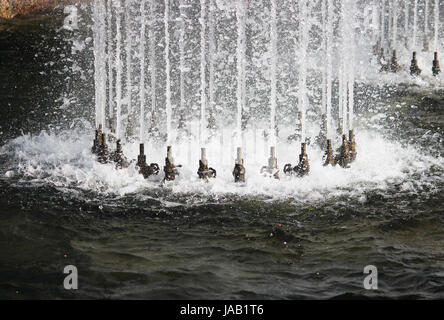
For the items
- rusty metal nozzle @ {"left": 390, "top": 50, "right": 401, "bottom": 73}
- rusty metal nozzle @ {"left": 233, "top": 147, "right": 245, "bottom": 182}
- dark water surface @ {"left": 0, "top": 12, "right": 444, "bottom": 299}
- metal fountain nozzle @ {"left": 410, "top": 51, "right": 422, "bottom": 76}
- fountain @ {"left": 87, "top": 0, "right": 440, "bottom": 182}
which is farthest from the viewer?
rusty metal nozzle @ {"left": 390, "top": 50, "right": 401, "bottom": 73}

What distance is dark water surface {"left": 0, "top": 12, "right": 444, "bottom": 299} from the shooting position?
21.0 feet

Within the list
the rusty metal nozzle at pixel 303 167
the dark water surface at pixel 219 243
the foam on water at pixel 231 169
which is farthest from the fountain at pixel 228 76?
the dark water surface at pixel 219 243

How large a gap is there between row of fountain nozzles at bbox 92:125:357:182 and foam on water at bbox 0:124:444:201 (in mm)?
161

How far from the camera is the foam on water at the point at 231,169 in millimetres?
10609

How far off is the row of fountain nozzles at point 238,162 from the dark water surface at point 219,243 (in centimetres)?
92

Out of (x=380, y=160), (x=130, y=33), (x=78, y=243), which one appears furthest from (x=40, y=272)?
(x=130, y=33)

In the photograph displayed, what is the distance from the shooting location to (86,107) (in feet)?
65.5

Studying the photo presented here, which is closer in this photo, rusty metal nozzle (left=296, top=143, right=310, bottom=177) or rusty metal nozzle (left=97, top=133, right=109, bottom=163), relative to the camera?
rusty metal nozzle (left=296, top=143, right=310, bottom=177)

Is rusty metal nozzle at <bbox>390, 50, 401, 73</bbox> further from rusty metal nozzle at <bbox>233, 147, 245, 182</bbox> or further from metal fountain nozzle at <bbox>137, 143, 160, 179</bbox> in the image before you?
metal fountain nozzle at <bbox>137, 143, 160, 179</bbox>

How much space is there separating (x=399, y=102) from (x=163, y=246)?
1285 centimetres

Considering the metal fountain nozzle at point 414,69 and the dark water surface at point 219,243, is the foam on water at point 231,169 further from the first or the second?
the metal fountain nozzle at point 414,69

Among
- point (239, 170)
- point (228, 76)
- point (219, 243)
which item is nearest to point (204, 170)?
point (239, 170)

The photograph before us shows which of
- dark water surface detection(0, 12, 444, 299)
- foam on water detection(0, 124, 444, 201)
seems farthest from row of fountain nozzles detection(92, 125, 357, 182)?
dark water surface detection(0, 12, 444, 299)

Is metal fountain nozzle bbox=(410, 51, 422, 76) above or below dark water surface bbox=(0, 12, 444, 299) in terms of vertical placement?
above
